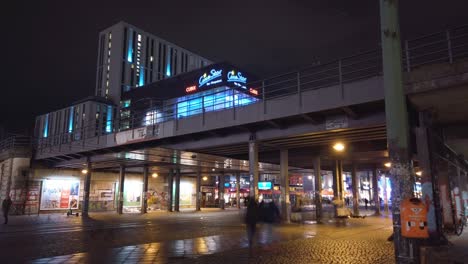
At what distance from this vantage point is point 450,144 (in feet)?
71.6

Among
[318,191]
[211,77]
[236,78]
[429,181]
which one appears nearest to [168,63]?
[211,77]

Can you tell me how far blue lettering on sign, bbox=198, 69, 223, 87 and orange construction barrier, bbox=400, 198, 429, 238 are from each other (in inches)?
2456

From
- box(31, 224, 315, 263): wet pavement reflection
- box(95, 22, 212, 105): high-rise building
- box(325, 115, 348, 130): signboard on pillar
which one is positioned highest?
box(95, 22, 212, 105): high-rise building

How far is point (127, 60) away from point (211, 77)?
58898mm

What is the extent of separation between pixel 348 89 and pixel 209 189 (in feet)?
158

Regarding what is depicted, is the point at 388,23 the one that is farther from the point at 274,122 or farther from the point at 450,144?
the point at 450,144

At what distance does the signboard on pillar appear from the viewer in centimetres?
1862

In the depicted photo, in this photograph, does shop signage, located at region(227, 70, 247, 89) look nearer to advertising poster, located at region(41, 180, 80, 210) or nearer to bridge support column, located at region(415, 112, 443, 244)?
advertising poster, located at region(41, 180, 80, 210)

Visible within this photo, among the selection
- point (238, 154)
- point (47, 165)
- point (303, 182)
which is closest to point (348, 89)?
point (238, 154)

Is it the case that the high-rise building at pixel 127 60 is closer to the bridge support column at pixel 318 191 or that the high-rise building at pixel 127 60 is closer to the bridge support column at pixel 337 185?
the bridge support column at pixel 337 185

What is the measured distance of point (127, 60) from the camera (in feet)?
395

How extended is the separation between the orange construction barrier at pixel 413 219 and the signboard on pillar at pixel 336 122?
10.4 metres

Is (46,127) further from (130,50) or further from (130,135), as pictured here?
(130,135)

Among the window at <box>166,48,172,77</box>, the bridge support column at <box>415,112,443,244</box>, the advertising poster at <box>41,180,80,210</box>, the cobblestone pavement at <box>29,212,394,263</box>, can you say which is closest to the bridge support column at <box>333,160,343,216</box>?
the cobblestone pavement at <box>29,212,394,263</box>
